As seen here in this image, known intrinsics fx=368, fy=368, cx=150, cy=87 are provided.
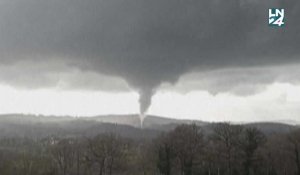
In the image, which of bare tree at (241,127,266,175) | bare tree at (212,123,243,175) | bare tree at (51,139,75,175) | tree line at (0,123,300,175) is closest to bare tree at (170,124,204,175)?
tree line at (0,123,300,175)

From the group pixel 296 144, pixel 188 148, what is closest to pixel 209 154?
pixel 188 148

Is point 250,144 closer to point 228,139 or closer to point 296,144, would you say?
point 228,139

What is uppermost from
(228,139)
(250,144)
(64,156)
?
(228,139)

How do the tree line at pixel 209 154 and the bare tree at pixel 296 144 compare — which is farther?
the tree line at pixel 209 154

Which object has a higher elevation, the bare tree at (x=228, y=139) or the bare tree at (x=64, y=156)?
the bare tree at (x=228, y=139)

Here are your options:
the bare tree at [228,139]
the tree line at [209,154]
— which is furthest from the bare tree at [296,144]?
the bare tree at [228,139]

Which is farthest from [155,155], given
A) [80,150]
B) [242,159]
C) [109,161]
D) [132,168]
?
[80,150]

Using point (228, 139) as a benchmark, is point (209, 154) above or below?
below

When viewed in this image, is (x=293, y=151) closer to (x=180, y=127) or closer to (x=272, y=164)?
(x=272, y=164)

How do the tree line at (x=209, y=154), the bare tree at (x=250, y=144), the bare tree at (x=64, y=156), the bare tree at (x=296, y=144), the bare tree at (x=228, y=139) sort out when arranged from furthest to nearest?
the bare tree at (x=64, y=156)
the bare tree at (x=228, y=139)
the tree line at (x=209, y=154)
the bare tree at (x=296, y=144)
the bare tree at (x=250, y=144)

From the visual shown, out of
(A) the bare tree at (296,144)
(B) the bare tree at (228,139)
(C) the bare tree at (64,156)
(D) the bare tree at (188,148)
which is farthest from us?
(C) the bare tree at (64,156)

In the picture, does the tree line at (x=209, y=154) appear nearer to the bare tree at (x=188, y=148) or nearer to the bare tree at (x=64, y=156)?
the bare tree at (x=188, y=148)

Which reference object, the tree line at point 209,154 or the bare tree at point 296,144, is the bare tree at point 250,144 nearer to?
the tree line at point 209,154
